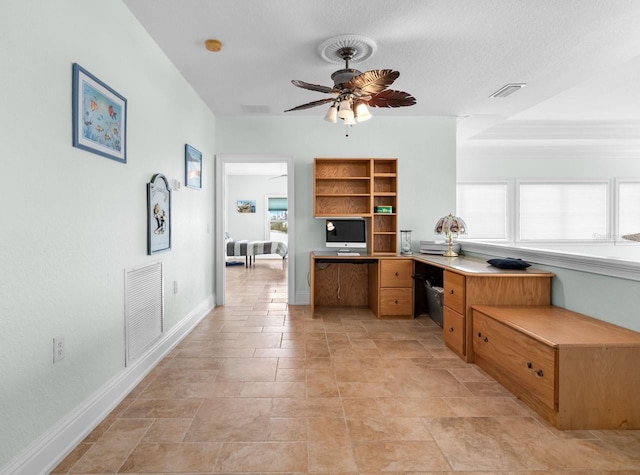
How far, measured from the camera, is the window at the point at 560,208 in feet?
21.5

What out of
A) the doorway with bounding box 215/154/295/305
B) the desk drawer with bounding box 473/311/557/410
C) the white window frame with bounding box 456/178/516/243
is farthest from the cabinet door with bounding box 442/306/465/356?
the white window frame with bounding box 456/178/516/243

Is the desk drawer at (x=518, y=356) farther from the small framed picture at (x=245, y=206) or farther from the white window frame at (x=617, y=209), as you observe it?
the small framed picture at (x=245, y=206)

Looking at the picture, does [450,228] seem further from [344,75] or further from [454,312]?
[344,75]

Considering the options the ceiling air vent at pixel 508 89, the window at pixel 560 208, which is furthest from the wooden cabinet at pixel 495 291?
the window at pixel 560 208

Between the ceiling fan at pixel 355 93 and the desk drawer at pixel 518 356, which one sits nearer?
the desk drawer at pixel 518 356

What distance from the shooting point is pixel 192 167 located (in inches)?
140

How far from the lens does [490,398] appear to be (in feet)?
7.06

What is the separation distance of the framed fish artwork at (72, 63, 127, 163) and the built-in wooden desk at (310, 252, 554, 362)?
7.74ft

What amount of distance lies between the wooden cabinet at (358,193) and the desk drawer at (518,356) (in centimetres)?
188

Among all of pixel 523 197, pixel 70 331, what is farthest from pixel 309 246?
pixel 523 197

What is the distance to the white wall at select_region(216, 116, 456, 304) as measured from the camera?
4.46 meters

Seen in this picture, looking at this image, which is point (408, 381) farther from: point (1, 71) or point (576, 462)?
point (1, 71)

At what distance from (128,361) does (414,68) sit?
3.40 metres

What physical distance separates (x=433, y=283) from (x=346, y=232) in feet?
4.06
